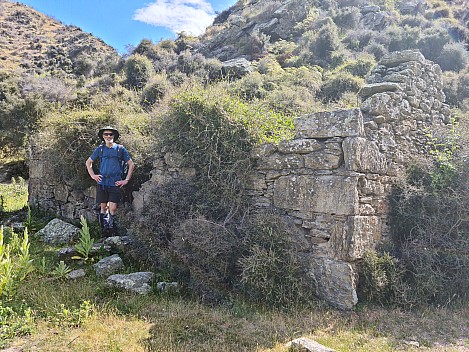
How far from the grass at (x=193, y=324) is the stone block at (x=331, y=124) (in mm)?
2294

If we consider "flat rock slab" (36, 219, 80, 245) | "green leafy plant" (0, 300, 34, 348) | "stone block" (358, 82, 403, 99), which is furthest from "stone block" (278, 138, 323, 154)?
"flat rock slab" (36, 219, 80, 245)

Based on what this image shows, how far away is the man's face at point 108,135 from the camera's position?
6.23 m

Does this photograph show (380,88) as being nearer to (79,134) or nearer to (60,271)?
(60,271)

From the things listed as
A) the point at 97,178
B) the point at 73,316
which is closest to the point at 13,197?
the point at 97,178

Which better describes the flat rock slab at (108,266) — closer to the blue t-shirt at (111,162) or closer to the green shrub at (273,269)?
the blue t-shirt at (111,162)

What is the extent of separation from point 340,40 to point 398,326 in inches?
680

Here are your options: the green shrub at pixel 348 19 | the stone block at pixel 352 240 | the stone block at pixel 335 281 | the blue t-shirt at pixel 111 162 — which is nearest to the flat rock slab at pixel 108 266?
the blue t-shirt at pixel 111 162

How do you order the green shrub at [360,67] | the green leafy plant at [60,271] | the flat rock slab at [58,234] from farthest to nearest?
the green shrub at [360,67] < the flat rock slab at [58,234] < the green leafy plant at [60,271]

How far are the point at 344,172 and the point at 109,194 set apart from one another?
4.22 m

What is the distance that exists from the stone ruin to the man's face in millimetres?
1136

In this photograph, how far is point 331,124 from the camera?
4762mm

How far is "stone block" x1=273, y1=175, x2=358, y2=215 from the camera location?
4488 mm

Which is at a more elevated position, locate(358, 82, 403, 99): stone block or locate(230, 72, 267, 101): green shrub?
locate(230, 72, 267, 101): green shrub

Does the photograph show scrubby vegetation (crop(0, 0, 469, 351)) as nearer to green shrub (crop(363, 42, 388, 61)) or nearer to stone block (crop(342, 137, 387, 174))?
stone block (crop(342, 137, 387, 174))
